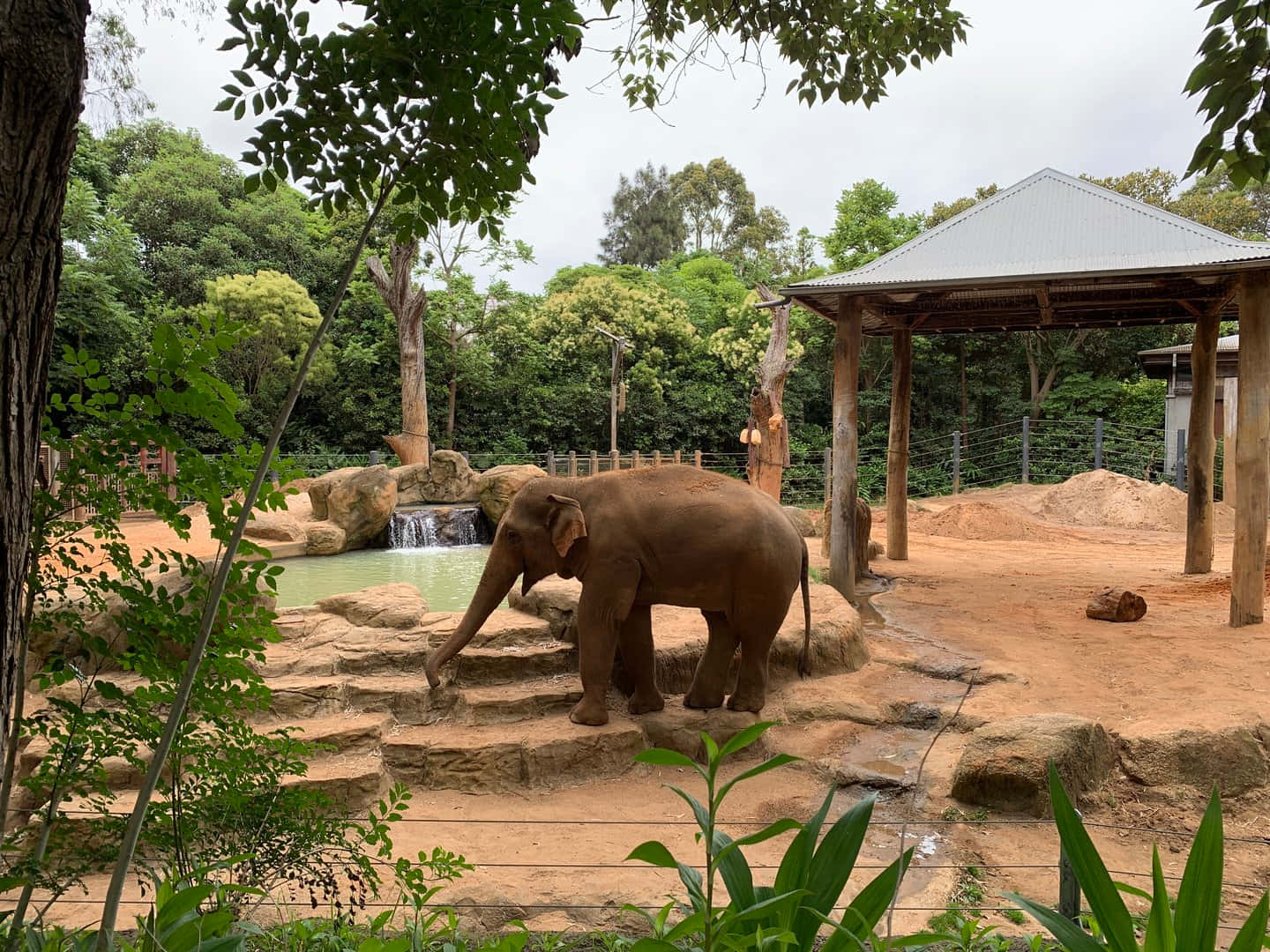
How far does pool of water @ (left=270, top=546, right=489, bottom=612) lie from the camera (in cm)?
929

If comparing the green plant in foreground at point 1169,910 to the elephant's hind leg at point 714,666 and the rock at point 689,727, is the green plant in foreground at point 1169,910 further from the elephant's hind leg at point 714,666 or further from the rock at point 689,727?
the elephant's hind leg at point 714,666

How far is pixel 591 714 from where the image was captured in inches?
199

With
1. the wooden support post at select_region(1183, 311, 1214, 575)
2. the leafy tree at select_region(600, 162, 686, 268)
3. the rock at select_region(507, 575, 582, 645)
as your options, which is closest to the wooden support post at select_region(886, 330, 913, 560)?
the wooden support post at select_region(1183, 311, 1214, 575)

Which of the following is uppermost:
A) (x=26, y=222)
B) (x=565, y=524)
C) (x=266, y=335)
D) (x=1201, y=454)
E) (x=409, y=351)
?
(x=266, y=335)

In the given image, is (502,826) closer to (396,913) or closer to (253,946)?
(396,913)

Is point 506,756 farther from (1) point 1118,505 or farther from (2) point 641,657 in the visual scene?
(1) point 1118,505

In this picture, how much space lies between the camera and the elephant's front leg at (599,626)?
5.04m

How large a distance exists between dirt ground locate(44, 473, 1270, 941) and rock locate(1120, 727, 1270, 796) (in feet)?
0.31

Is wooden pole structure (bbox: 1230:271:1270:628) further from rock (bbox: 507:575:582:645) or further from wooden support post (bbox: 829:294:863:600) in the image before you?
rock (bbox: 507:575:582:645)

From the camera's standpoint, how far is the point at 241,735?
222 cm

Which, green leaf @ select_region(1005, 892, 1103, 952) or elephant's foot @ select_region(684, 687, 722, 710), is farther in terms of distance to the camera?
elephant's foot @ select_region(684, 687, 722, 710)

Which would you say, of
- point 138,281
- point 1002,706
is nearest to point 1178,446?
point 1002,706

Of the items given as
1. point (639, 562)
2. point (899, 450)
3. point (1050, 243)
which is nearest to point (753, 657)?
point (639, 562)

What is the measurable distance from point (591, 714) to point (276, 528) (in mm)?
9151
